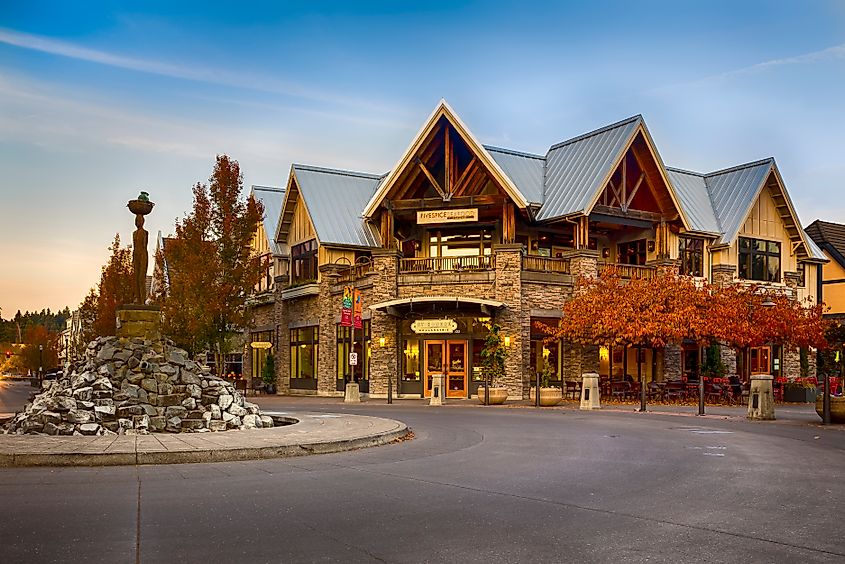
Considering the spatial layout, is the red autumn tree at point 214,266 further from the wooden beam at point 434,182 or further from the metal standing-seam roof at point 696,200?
the metal standing-seam roof at point 696,200

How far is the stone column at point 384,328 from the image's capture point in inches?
1500

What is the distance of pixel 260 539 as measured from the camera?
7195 millimetres

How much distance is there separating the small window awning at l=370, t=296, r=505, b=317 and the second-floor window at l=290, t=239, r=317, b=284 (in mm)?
7867

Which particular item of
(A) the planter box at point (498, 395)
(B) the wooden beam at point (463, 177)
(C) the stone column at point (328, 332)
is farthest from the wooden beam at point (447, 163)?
(A) the planter box at point (498, 395)

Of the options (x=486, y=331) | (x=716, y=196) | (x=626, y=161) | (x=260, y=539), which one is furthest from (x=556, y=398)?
(x=260, y=539)

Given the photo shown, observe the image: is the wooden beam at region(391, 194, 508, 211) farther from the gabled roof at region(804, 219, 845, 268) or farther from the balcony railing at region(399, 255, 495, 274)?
the gabled roof at region(804, 219, 845, 268)

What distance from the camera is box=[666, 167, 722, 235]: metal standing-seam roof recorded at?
44656 mm

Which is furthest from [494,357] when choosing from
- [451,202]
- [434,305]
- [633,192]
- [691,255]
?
[691,255]

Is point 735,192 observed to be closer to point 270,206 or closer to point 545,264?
point 545,264

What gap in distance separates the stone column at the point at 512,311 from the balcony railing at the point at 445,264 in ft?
2.47

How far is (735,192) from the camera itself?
46.4 m

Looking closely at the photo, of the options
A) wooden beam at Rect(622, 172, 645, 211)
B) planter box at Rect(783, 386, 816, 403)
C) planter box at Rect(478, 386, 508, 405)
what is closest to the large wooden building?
wooden beam at Rect(622, 172, 645, 211)

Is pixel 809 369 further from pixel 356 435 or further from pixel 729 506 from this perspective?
pixel 729 506

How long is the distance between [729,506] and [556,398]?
22.7m
